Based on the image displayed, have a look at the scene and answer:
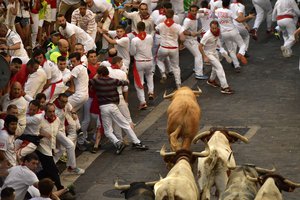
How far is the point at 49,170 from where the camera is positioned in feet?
70.9

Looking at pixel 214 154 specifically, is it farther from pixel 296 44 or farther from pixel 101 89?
pixel 296 44

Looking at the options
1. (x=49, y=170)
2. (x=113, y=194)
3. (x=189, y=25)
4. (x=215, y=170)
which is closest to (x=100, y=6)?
(x=189, y=25)

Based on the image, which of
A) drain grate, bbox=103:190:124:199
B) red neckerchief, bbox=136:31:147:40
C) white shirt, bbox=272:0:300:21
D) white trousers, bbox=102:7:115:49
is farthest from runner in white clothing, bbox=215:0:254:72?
drain grate, bbox=103:190:124:199

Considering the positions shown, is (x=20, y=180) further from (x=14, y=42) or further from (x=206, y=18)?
(x=206, y=18)

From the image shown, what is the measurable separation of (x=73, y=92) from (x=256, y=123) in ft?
14.3

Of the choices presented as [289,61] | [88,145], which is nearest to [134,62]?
[88,145]

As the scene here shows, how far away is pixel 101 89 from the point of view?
23.9 m

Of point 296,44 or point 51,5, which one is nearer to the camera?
point 51,5

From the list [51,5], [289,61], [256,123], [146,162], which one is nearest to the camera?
[146,162]

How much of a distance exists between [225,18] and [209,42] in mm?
1359

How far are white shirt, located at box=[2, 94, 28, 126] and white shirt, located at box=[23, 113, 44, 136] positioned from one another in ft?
0.50

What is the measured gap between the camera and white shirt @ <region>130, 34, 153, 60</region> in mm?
26781

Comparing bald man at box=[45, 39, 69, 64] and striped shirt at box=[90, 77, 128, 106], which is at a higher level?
bald man at box=[45, 39, 69, 64]

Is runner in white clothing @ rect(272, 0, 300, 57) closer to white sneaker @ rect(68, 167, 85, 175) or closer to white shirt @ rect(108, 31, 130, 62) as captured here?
white shirt @ rect(108, 31, 130, 62)
